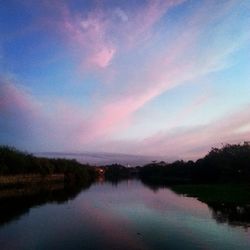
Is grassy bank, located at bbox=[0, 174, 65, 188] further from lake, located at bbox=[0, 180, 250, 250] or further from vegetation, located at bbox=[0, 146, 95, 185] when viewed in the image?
lake, located at bbox=[0, 180, 250, 250]

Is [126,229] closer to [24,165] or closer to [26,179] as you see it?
[26,179]

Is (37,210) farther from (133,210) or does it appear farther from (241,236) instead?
(241,236)

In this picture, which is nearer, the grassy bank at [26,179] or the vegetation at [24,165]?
the grassy bank at [26,179]

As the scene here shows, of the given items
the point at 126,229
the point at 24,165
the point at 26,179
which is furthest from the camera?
the point at 24,165

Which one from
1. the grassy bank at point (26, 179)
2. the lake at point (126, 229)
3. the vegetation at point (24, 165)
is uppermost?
the vegetation at point (24, 165)

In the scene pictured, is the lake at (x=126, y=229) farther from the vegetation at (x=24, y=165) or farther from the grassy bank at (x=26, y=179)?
the vegetation at (x=24, y=165)

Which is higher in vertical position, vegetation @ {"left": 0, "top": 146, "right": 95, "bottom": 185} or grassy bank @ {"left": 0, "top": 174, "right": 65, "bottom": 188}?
vegetation @ {"left": 0, "top": 146, "right": 95, "bottom": 185}

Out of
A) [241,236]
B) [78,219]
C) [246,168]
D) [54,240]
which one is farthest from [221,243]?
[246,168]

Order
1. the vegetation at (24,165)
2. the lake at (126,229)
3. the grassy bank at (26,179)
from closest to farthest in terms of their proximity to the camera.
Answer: the lake at (126,229) → the grassy bank at (26,179) → the vegetation at (24,165)

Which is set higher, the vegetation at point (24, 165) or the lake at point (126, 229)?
the vegetation at point (24, 165)

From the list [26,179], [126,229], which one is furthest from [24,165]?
[126,229]

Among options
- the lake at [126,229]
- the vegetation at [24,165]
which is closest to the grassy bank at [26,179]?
the vegetation at [24,165]

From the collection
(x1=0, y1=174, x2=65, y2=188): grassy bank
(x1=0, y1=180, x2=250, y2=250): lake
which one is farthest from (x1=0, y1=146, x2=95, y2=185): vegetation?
(x1=0, y1=180, x2=250, y2=250): lake

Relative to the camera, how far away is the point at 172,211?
47406 millimetres
